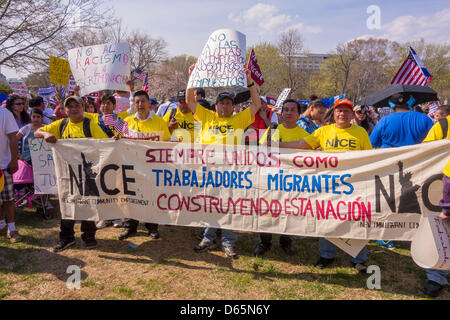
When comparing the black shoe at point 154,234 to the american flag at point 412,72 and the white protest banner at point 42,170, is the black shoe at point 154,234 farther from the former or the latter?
the american flag at point 412,72

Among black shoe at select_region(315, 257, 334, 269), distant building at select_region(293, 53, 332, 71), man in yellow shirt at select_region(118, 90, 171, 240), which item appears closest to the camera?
black shoe at select_region(315, 257, 334, 269)

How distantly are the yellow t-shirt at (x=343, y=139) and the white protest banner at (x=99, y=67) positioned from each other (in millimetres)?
3491

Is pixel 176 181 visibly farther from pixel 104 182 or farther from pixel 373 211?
pixel 373 211

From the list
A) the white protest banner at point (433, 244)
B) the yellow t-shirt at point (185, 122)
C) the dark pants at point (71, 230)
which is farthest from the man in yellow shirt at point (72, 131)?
the white protest banner at point (433, 244)

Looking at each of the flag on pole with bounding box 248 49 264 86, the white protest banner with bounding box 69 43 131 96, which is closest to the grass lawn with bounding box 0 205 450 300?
the white protest banner with bounding box 69 43 131 96

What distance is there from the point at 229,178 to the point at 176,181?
730 millimetres

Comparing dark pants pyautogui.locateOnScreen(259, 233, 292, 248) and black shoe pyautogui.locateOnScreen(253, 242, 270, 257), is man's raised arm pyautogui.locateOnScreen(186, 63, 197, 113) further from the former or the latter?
black shoe pyautogui.locateOnScreen(253, 242, 270, 257)

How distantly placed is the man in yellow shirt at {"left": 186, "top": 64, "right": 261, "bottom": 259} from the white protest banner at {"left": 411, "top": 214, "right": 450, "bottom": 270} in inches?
88.6

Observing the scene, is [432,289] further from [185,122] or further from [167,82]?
[167,82]

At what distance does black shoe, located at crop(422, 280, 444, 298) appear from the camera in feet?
11.1

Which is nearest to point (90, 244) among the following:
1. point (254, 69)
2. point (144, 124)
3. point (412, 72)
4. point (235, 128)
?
point (144, 124)

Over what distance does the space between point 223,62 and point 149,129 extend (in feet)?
4.85

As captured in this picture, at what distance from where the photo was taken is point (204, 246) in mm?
4402

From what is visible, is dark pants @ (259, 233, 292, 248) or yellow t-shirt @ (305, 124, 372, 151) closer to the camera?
yellow t-shirt @ (305, 124, 372, 151)
